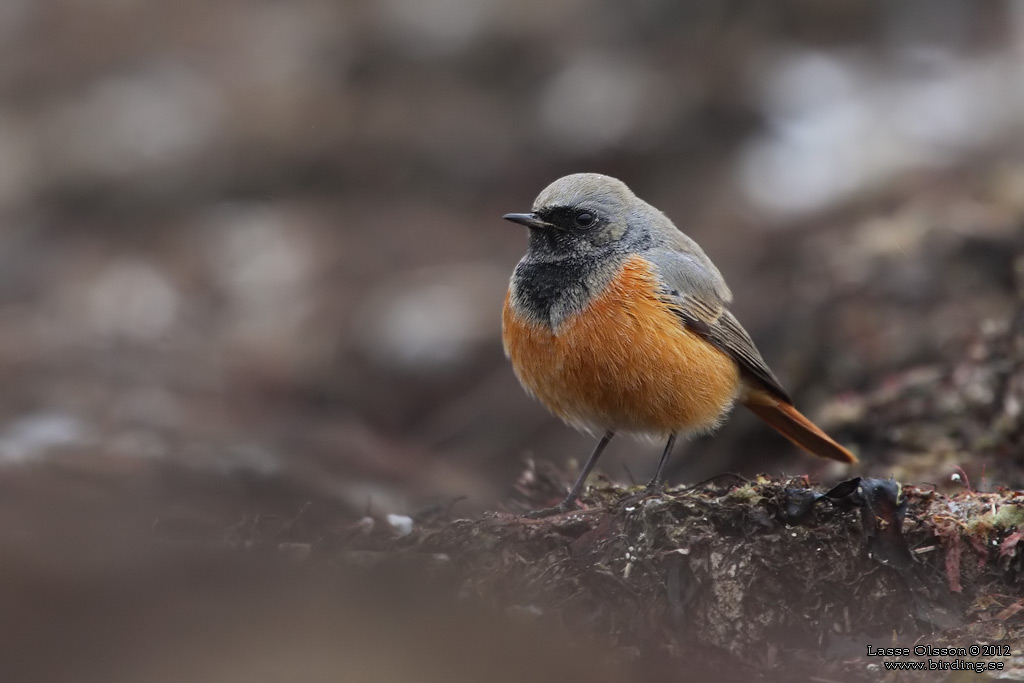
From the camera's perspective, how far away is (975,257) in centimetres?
816

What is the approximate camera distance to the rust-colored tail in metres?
6.35

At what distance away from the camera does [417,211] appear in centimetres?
1361

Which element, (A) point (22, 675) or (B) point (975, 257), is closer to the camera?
(A) point (22, 675)

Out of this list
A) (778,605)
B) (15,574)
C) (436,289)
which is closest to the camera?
(15,574)

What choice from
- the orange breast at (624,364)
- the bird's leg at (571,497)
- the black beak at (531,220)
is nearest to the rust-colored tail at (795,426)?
the orange breast at (624,364)

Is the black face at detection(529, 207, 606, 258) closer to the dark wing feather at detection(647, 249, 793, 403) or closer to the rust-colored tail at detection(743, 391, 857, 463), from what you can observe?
the dark wing feather at detection(647, 249, 793, 403)

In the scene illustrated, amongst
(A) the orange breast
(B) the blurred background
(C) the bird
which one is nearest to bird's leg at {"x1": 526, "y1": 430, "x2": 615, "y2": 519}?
(C) the bird

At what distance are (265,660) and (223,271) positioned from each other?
1096 cm

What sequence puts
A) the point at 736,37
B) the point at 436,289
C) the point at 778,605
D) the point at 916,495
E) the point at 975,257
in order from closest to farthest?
the point at 778,605 < the point at 916,495 < the point at 975,257 < the point at 436,289 < the point at 736,37

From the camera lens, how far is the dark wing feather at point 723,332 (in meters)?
6.02

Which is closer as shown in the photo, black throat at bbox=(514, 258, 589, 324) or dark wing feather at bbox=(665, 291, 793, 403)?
black throat at bbox=(514, 258, 589, 324)

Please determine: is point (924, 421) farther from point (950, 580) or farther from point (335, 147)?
point (335, 147)

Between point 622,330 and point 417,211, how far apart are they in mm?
8284

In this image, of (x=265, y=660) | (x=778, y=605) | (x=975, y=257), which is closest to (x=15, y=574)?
(x=265, y=660)
